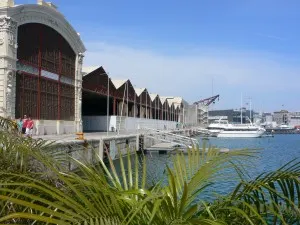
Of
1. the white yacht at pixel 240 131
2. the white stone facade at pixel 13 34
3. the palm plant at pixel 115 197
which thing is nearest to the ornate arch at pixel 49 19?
the white stone facade at pixel 13 34

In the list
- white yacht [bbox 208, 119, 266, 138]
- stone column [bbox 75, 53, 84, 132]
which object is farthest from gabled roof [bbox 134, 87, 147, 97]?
white yacht [bbox 208, 119, 266, 138]

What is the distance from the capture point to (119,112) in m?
59.3

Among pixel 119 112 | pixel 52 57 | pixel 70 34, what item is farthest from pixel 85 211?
pixel 119 112

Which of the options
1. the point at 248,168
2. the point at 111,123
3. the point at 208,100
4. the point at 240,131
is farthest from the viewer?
the point at 208,100

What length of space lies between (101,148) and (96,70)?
63.2 feet

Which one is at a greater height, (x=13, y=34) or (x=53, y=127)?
(x=13, y=34)

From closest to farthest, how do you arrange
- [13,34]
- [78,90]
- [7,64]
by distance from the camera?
1. [7,64]
2. [13,34]
3. [78,90]

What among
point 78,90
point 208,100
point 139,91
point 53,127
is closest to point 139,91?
point 139,91

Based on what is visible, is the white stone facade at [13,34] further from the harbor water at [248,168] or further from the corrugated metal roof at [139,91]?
the corrugated metal roof at [139,91]

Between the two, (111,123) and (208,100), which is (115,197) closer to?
(111,123)

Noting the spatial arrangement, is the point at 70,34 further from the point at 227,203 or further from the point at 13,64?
the point at 227,203

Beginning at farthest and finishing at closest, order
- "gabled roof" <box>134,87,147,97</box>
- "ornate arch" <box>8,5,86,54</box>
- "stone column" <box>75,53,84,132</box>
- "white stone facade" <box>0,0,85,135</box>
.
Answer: "gabled roof" <box>134,87,147,97</box>
"stone column" <box>75,53,84,132</box>
"ornate arch" <box>8,5,86,54</box>
"white stone facade" <box>0,0,85,135</box>

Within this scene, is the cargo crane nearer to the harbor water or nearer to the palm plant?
the harbor water

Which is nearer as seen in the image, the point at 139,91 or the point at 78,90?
the point at 78,90
